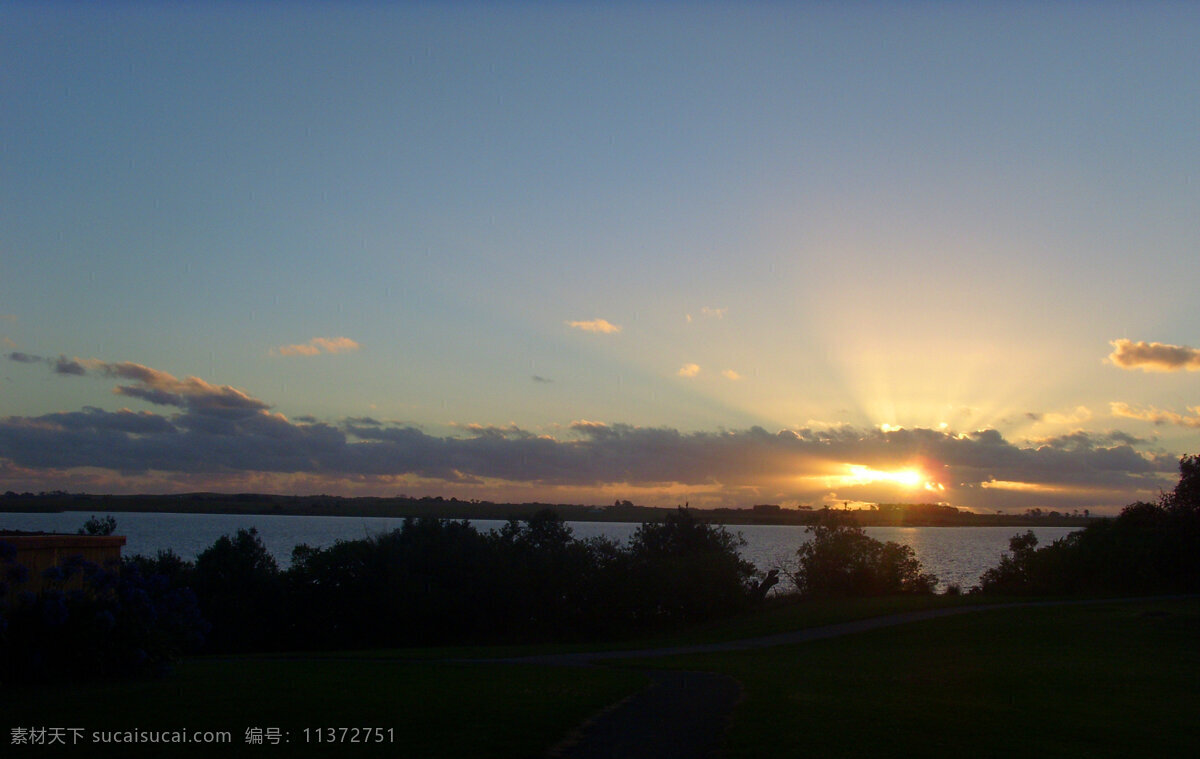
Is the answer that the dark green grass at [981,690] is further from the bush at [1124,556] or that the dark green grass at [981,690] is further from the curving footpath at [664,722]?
the bush at [1124,556]

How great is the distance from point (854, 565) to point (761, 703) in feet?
123

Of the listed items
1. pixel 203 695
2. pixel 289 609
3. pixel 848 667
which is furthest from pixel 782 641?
pixel 289 609

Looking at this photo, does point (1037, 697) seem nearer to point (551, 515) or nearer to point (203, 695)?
point (203, 695)

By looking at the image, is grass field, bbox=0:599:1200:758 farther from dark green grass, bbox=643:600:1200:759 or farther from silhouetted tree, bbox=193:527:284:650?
silhouetted tree, bbox=193:527:284:650

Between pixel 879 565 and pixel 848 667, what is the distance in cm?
3035

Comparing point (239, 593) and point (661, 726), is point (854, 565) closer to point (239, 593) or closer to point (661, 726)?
point (239, 593)

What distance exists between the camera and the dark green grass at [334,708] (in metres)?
9.01

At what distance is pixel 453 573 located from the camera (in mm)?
43750

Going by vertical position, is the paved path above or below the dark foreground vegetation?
above

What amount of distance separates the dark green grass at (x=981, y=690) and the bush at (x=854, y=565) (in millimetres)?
19687

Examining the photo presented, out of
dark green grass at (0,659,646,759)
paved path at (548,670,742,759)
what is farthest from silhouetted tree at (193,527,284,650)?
paved path at (548,670,742,759)

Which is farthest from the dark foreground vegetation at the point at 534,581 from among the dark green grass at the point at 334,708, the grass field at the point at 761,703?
the dark green grass at the point at 334,708

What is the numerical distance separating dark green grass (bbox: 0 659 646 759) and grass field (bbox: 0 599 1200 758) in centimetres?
3

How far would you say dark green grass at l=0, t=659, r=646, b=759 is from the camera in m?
9.01
